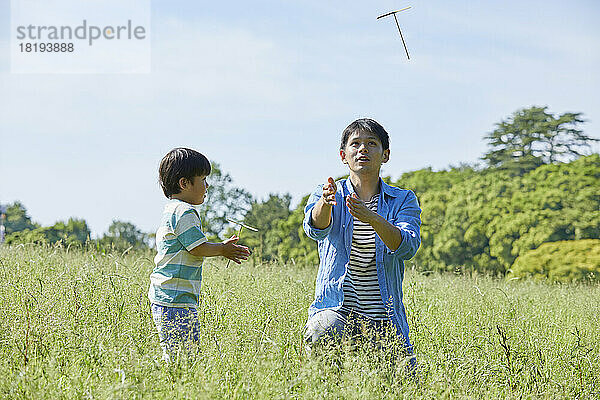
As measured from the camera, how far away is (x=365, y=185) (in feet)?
12.2

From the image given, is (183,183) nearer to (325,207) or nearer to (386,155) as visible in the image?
(325,207)

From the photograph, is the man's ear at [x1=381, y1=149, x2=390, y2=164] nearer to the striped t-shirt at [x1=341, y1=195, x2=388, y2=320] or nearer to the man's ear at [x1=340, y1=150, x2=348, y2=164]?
the man's ear at [x1=340, y1=150, x2=348, y2=164]

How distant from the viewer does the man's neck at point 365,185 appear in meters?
3.71

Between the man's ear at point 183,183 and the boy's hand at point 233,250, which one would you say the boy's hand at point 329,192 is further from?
the man's ear at point 183,183

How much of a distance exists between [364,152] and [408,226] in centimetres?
49

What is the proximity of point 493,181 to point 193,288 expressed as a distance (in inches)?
583

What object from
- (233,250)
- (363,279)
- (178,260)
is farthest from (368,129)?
(178,260)

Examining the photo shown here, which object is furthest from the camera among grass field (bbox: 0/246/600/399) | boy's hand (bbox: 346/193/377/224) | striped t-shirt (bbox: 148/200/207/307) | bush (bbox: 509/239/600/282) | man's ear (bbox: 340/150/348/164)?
bush (bbox: 509/239/600/282)

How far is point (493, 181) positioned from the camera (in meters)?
17.0

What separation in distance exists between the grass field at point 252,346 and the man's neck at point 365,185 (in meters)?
0.95

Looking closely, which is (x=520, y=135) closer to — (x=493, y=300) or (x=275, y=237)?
(x=275, y=237)

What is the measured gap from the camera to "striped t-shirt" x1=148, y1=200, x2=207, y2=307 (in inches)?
133

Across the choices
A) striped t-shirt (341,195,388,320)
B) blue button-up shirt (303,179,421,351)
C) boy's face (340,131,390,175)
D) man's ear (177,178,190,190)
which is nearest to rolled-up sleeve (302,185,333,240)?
blue button-up shirt (303,179,421,351)

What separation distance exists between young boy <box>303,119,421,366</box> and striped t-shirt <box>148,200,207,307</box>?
65 cm
